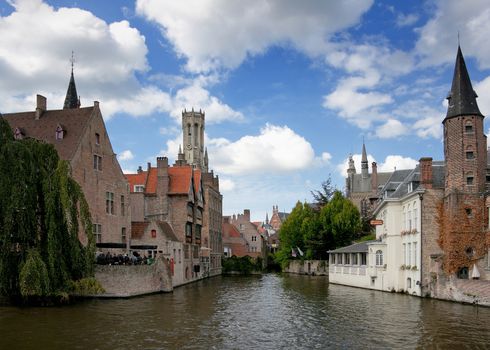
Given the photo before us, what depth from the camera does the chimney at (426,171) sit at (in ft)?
112

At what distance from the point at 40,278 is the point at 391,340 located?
16718 mm

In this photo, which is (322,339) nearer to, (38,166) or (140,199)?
(38,166)

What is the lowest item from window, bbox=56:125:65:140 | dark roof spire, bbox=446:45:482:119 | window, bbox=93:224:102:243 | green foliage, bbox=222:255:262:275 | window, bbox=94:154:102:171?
green foliage, bbox=222:255:262:275

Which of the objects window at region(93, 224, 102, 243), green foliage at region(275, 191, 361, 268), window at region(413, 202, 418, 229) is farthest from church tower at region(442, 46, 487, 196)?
green foliage at region(275, 191, 361, 268)

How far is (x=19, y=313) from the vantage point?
24.3m

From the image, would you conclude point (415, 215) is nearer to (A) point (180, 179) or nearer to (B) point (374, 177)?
(A) point (180, 179)

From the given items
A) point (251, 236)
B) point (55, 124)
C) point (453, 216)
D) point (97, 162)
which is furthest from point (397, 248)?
point (251, 236)

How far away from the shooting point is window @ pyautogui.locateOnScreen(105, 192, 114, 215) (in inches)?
1564

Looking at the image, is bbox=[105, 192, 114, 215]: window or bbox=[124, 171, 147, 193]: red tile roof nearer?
bbox=[105, 192, 114, 215]: window

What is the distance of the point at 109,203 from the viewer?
4022 cm

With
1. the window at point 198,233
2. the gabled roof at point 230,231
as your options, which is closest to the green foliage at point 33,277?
the window at point 198,233

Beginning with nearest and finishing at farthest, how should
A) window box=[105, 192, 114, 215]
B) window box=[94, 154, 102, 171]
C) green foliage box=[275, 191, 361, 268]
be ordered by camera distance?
window box=[94, 154, 102, 171]
window box=[105, 192, 114, 215]
green foliage box=[275, 191, 361, 268]

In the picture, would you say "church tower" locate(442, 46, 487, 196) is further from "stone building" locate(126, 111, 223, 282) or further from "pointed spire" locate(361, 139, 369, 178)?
"pointed spire" locate(361, 139, 369, 178)

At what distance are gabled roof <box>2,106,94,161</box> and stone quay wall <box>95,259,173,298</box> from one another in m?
9.46
